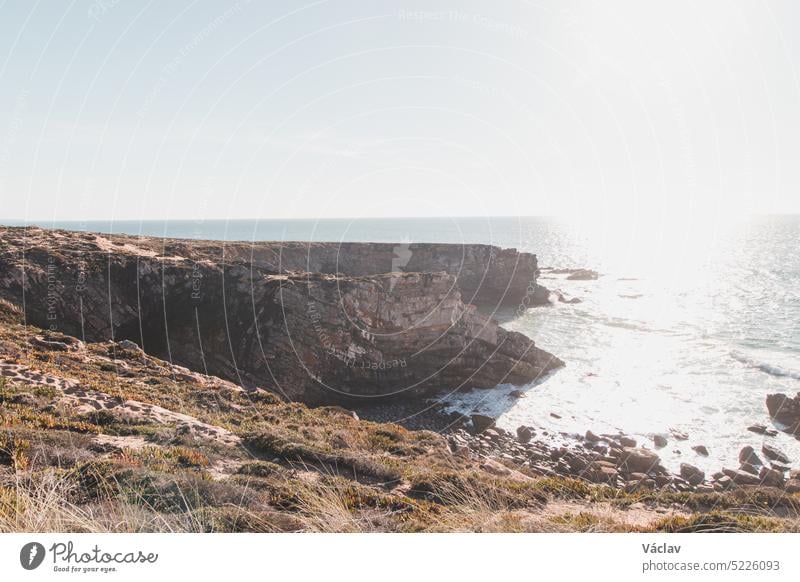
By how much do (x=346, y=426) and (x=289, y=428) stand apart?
10.6 ft

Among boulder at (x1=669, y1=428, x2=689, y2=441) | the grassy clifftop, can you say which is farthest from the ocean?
the grassy clifftop

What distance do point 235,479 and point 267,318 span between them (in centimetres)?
2415

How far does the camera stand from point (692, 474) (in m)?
23.0

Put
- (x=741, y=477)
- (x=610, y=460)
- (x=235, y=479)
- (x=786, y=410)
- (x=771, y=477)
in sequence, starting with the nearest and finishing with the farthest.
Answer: (x=235, y=479) < (x=771, y=477) < (x=741, y=477) < (x=610, y=460) < (x=786, y=410)

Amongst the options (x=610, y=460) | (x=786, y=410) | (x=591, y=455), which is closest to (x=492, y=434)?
(x=591, y=455)

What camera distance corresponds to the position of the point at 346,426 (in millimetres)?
17656

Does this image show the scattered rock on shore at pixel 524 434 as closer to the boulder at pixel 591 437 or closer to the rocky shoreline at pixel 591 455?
the rocky shoreline at pixel 591 455

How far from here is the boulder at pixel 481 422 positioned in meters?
28.0

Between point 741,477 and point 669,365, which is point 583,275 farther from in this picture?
point 741,477

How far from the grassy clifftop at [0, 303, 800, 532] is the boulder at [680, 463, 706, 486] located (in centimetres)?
1219

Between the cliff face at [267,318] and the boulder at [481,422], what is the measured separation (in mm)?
5356

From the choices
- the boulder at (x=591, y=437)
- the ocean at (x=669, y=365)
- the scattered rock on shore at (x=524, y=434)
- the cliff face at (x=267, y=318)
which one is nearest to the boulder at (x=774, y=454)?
the ocean at (x=669, y=365)

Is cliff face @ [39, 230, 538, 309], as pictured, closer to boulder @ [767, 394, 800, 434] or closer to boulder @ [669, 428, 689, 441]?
Answer: boulder @ [669, 428, 689, 441]
